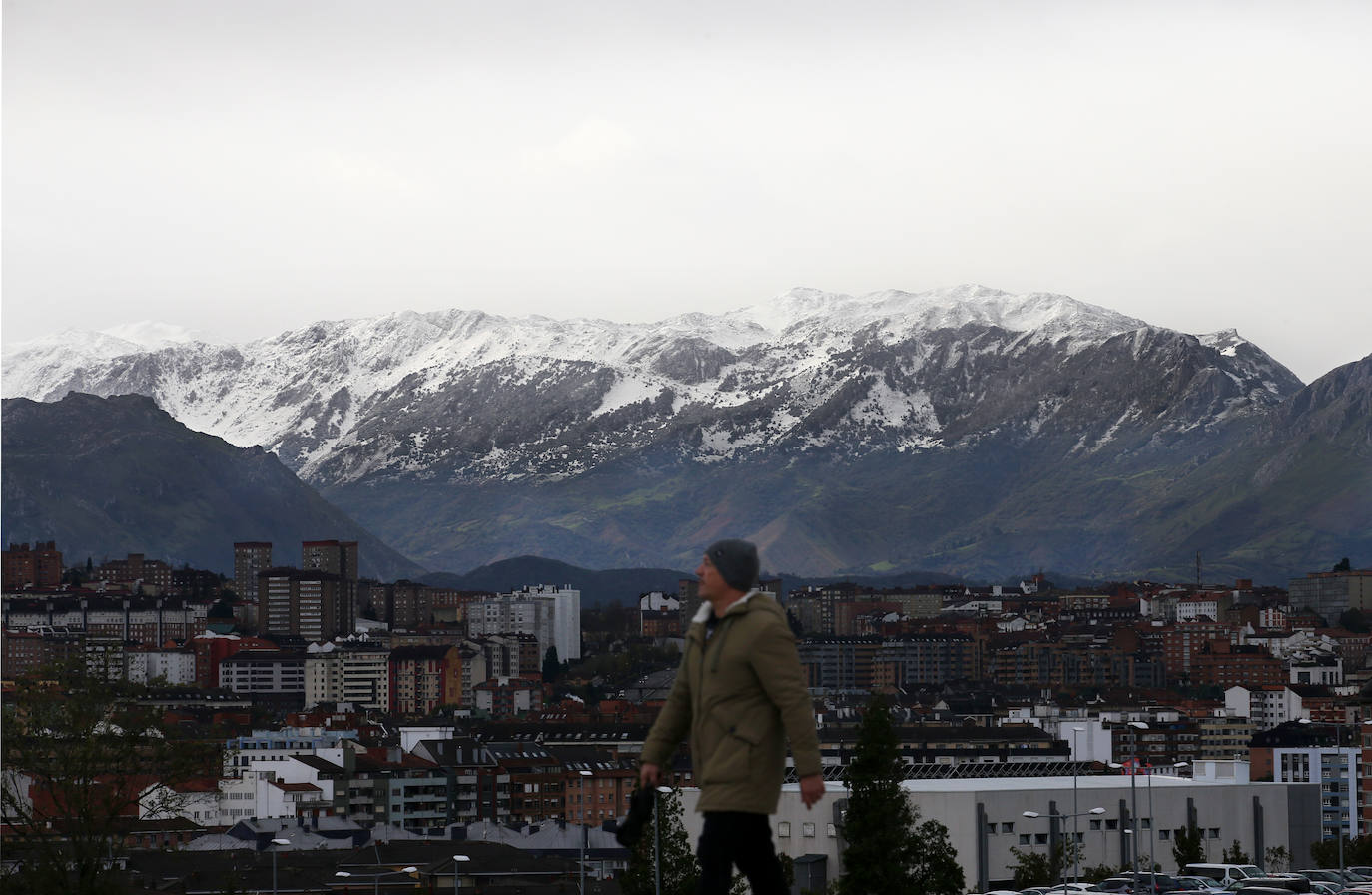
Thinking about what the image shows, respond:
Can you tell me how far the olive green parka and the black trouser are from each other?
70 millimetres

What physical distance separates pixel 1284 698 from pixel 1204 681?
43464 mm

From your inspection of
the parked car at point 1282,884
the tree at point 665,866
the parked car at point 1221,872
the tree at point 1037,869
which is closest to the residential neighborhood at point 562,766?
the tree at point 1037,869

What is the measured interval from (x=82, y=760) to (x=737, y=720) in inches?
594

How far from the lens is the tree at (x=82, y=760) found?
73.0 feet

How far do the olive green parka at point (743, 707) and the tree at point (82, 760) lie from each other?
1401 centimetres

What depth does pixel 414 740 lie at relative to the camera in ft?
402

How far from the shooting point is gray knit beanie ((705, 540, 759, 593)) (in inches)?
339

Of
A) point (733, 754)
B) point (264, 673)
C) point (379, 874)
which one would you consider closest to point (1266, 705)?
point (264, 673)

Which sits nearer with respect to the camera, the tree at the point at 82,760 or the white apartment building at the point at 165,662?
the tree at the point at 82,760

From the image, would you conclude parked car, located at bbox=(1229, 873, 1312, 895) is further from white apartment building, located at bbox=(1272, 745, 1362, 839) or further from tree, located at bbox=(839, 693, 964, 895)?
white apartment building, located at bbox=(1272, 745, 1362, 839)

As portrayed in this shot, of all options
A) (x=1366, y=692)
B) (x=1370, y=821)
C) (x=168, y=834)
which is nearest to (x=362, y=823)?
(x=168, y=834)

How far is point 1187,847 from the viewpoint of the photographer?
58.1m

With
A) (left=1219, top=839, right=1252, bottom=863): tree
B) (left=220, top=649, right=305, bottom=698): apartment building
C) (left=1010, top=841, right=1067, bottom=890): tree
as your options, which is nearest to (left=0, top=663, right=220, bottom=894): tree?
(left=1010, top=841, right=1067, bottom=890): tree

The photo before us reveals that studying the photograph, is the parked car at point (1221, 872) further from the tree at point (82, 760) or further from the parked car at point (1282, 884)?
the tree at point (82, 760)
